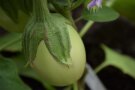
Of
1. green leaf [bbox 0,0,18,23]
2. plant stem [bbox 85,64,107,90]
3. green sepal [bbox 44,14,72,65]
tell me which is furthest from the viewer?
plant stem [bbox 85,64,107,90]

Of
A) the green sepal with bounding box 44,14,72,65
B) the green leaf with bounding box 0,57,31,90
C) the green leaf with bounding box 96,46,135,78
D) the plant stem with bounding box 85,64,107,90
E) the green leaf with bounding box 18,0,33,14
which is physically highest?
the green sepal with bounding box 44,14,72,65

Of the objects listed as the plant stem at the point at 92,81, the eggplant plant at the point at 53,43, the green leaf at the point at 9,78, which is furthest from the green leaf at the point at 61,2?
the plant stem at the point at 92,81

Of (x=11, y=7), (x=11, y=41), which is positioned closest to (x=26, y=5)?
(x=11, y=7)

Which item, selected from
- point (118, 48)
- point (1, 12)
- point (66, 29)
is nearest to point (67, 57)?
point (66, 29)

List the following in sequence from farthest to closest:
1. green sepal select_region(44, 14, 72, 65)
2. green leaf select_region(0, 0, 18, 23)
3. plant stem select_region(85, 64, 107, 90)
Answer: plant stem select_region(85, 64, 107, 90) → green leaf select_region(0, 0, 18, 23) → green sepal select_region(44, 14, 72, 65)

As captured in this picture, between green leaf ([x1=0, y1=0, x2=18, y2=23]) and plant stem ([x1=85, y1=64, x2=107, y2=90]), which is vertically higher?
green leaf ([x1=0, y1=0, x2=18, y2=23])

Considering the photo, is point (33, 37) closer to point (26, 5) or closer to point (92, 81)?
point (26, 5)

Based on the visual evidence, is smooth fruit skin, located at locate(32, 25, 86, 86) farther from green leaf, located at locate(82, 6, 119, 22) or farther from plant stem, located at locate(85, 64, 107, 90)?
plant stem, located at locate(85, 64, 107, 90)

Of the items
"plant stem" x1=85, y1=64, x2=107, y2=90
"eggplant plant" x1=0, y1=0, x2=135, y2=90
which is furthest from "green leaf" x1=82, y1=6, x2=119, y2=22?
"plant stem" x1=85, y1=64, x2=107, y2=90
